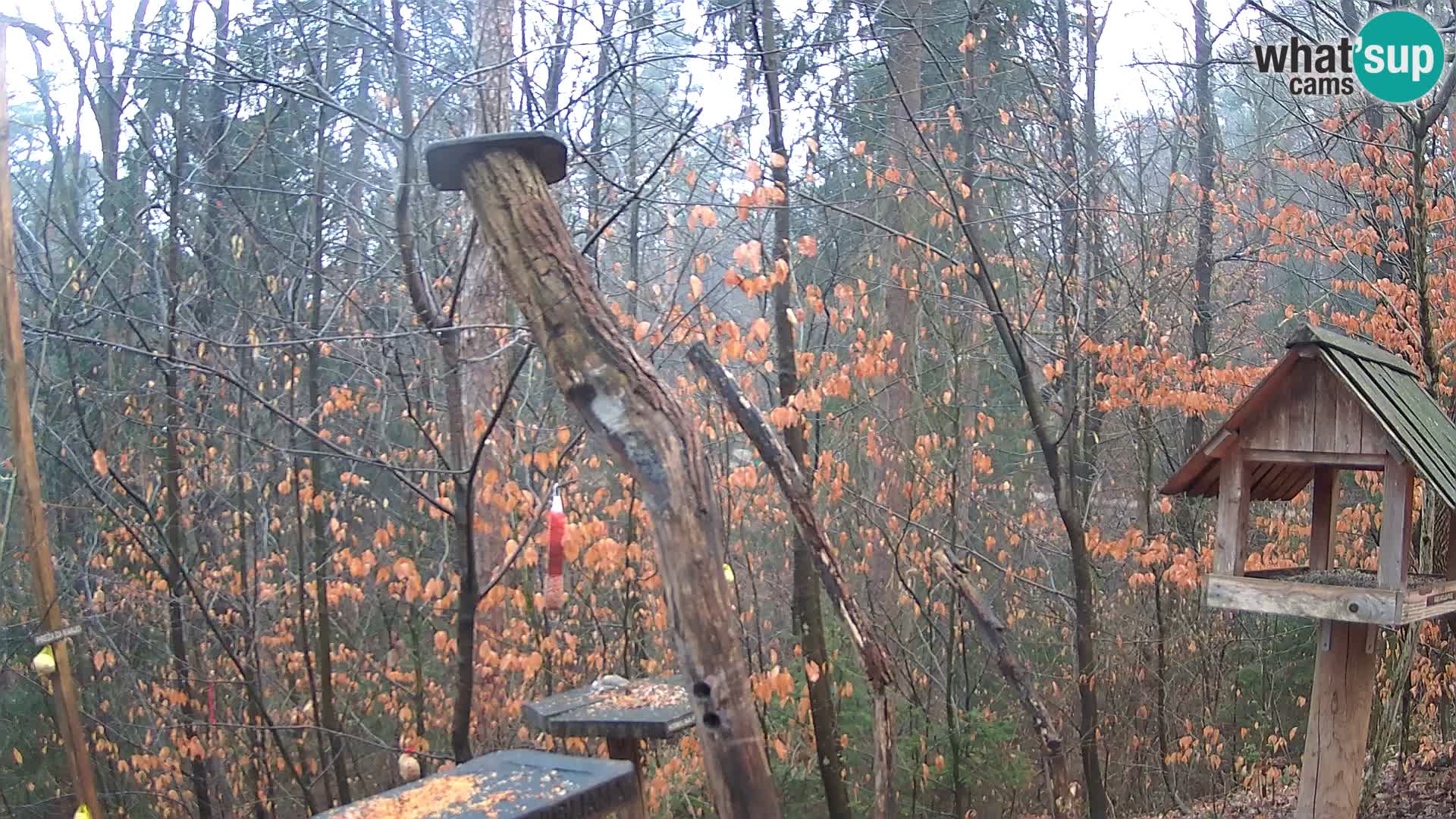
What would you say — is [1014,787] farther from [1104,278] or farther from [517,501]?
[517,501]

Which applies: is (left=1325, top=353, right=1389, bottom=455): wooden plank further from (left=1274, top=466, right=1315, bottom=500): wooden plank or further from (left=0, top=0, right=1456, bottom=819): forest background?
(left=0, top=0, right=1456, bottom=819): forest background

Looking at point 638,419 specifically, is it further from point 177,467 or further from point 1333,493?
point 177,467

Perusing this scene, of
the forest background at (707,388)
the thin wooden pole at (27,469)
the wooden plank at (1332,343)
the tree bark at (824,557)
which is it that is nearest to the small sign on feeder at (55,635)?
the thin wooden pole at (27,469)

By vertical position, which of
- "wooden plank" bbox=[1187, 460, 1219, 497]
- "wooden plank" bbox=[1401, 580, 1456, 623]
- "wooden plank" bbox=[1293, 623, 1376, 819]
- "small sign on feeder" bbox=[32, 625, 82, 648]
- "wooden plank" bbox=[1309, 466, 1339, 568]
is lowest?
"wooden plank" bbox=[1293, 623, 1376, 819]

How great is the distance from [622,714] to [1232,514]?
7.76ft

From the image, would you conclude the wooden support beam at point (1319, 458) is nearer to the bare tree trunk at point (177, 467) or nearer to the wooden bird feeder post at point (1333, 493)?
the wooden bird feeder post at point (1333, 493)

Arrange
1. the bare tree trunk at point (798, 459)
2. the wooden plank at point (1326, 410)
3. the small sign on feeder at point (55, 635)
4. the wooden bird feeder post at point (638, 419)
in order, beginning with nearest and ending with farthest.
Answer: the wooden bird feeder post at point (638, 419), the wooden plank at point (1326, 410), the small sign on feeder at point (55, 635), the bare tree trunk at point (798, 459)

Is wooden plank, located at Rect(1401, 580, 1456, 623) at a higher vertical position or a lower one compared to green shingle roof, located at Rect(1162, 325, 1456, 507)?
lower

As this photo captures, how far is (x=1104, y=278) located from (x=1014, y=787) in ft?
14.1

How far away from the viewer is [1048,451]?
5.45m

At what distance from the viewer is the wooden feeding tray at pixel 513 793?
268 cm

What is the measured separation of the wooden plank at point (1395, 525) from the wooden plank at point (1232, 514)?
45cm

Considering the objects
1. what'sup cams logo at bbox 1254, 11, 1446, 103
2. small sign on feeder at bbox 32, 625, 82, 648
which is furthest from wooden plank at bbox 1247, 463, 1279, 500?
small sign on feeder at bbox 32, 625, 82, 648

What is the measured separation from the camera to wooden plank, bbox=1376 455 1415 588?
12.0ft
